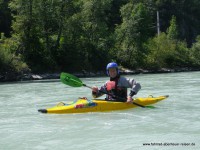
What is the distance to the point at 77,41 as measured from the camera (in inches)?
1428

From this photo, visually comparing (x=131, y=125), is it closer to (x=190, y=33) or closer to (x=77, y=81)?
(x=77, y=81)

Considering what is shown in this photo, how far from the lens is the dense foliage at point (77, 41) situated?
32.7m

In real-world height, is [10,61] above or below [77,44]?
below

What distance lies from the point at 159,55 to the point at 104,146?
39547 mm

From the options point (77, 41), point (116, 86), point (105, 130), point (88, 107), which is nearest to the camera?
point (105, 130)

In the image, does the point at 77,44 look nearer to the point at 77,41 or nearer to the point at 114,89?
the point at 77,41

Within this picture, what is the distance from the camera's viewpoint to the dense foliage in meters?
32.7

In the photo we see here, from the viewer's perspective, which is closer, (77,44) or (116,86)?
(116,86)

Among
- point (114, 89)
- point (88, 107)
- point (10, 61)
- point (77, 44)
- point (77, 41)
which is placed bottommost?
point (88, 107)

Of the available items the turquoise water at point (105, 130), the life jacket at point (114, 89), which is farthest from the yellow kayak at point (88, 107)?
the life jacket at point (114, 89)

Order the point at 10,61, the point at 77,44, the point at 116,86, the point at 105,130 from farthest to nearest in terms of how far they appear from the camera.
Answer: the point at 77,44
the point at 10,61
the point at 116,86
the point at 105,130

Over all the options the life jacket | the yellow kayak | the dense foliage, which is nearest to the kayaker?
the life jacket

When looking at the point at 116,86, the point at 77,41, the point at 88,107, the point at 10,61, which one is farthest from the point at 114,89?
the point at 77,41

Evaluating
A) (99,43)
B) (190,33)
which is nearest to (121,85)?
(99,43)
